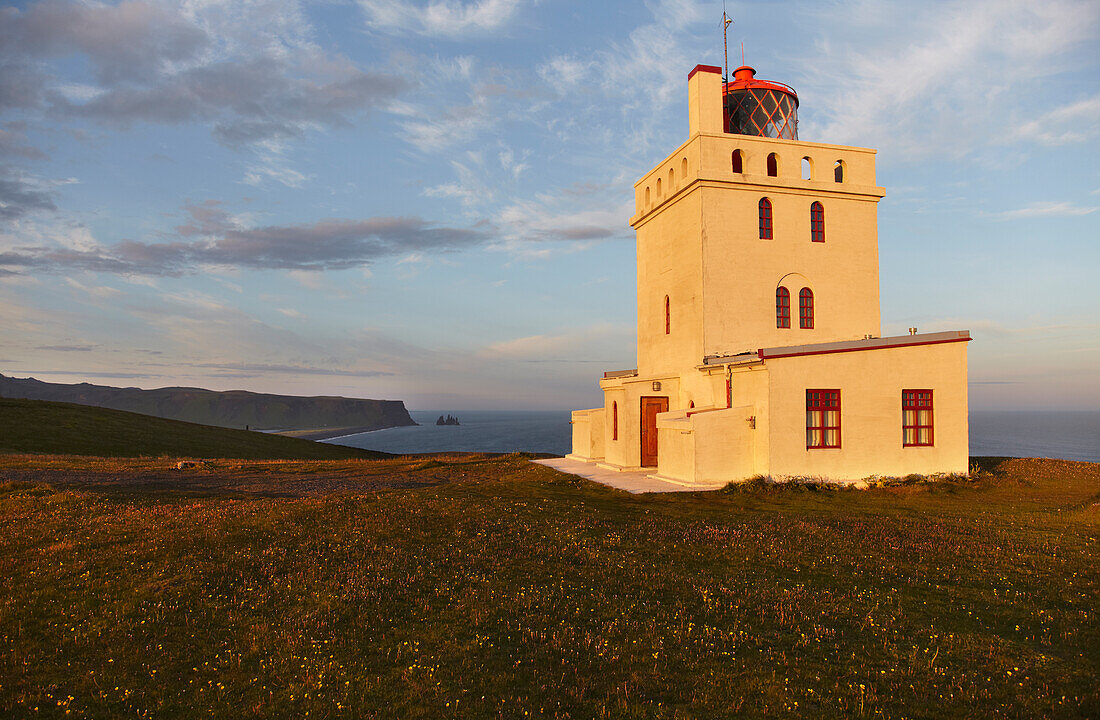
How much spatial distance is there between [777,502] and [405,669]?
585 inches

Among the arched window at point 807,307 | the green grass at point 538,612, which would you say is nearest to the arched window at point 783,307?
the arched window at point 807,307

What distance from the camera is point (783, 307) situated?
27516 mm

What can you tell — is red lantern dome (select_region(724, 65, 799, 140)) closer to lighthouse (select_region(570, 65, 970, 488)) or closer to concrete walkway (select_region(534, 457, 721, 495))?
lighthouse (select_region(570, 65, 970, 488))

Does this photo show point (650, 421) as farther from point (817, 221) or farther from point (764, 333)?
point (817, 221)

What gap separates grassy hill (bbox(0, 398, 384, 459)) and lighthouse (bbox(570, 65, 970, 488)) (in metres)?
35.4

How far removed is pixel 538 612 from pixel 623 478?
1599 centimetres

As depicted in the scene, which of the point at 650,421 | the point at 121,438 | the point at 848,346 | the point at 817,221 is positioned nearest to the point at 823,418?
the point at 848,346

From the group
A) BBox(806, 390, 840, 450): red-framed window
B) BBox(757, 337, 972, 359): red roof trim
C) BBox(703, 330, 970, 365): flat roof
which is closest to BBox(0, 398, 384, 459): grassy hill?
BBox(703, 330, 970, 365): flat roof

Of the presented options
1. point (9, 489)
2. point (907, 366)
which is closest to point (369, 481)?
point (9, 489)

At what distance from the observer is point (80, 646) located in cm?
818

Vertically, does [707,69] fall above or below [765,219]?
above

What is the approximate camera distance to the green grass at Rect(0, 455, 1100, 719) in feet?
22.2

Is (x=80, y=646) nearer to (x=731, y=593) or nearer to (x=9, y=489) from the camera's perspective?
(x=731, y=593)

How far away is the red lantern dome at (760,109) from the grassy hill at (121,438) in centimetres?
4461
